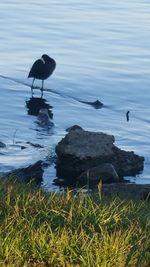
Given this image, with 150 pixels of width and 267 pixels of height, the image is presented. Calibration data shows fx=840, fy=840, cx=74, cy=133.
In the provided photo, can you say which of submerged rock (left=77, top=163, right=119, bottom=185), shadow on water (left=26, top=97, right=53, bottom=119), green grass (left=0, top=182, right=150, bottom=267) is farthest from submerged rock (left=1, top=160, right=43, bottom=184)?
green grass (left=0, top=182, right=150, bottom=267)

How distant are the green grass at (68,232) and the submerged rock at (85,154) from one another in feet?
22.7

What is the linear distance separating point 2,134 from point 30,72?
5.10 meters

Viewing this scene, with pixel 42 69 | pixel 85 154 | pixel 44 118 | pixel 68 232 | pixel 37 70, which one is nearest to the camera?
pixel 68 232

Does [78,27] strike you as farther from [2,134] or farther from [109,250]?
[109,250]

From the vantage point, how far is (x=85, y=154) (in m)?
15.0

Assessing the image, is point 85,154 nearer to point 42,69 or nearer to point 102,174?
point 102,174

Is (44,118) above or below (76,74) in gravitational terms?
below

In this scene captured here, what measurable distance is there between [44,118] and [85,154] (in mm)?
4484

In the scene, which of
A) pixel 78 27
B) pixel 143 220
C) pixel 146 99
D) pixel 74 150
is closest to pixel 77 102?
pixel 146 99

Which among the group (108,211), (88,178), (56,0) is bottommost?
(88,178)

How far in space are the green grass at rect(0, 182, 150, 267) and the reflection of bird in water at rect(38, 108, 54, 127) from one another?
431 inches

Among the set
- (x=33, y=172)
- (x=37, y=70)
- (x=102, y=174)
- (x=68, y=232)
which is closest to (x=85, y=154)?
(x=102, y=174)

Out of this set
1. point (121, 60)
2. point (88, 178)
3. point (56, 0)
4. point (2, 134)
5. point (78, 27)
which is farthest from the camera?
point (56, 0)

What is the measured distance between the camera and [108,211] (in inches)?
294
